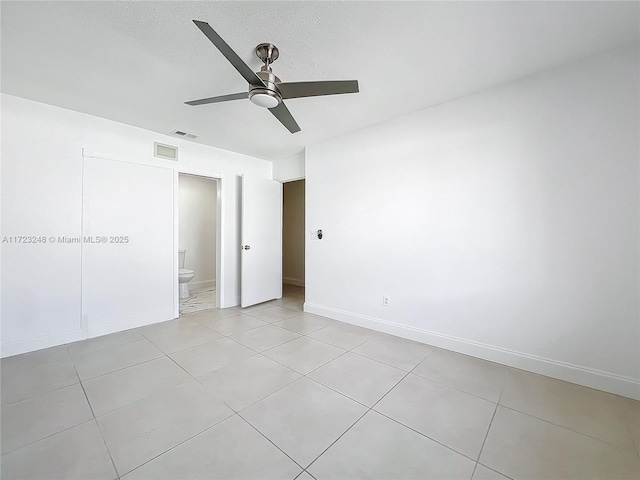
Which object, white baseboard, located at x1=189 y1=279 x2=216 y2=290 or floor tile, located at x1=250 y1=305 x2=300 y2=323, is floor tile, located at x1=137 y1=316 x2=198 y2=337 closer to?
floor tile, located at x1=250 y1=305 x2=300 y2=323

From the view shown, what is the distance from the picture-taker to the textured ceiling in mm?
1605

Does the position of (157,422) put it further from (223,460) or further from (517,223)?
(517,223)

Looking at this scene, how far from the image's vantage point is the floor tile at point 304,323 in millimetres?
3266

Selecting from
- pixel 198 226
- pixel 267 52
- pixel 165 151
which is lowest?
pixel 198 226

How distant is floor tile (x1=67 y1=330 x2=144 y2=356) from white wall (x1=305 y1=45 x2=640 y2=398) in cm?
265

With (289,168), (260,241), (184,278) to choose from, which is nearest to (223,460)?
(260,241)

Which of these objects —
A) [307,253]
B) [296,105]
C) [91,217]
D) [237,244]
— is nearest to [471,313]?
[307,253]

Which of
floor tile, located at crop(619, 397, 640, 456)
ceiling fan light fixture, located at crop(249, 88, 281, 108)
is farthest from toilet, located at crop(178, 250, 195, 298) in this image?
floor tile, located at crop(619, 397, 640, 456)

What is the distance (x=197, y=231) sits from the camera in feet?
18.7

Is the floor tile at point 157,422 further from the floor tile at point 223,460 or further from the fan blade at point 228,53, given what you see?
the fan blade at point 228,53

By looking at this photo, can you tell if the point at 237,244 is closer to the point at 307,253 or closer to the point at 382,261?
the point at 307,253

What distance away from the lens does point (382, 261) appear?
3207mm

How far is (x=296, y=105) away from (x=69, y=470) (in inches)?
119

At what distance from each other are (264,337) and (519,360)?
2.44 metres
